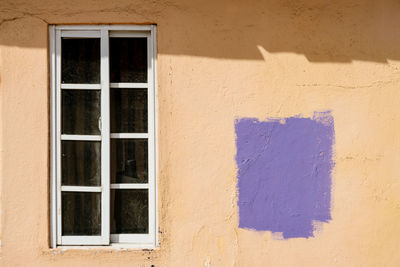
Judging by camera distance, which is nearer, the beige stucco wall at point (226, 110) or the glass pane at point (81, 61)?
the beige stucco wall at point (226, 110)

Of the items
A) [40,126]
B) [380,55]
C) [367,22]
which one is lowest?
[40,126]

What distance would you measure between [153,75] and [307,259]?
5.98 feet

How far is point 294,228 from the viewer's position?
4.08m

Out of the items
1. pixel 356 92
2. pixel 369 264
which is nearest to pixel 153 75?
pixel 356 92

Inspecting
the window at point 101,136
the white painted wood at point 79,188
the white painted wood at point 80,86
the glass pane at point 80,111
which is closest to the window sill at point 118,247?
the window at point 101,136

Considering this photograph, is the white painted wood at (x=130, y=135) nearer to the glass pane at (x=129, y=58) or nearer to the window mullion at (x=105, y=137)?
the window mullion at (x=105, y=137)

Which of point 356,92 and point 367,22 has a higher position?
point 367,22

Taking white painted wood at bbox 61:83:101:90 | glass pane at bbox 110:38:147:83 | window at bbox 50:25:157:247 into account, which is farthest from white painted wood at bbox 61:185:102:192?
glass pane at bbox 110:38:147:83

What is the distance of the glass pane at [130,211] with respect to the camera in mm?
4133

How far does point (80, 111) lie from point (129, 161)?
0.54 metres

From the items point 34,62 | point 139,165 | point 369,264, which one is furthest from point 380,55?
point 34,62

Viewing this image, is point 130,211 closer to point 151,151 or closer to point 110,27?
point 151,151

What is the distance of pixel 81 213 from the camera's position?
412cm

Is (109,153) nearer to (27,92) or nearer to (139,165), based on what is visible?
(139,165)
